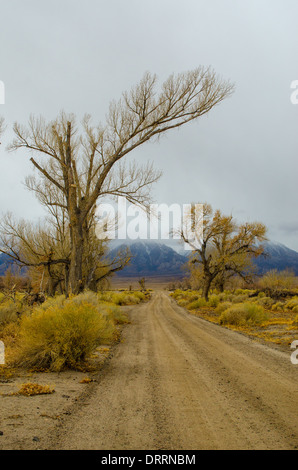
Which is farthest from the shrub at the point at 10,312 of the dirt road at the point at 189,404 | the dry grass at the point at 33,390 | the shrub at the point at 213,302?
the shrub at the point at 213,302

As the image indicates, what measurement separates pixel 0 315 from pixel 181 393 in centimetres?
841

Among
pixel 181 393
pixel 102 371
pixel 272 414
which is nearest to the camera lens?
pixel 272 414

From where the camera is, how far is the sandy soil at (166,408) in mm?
3445

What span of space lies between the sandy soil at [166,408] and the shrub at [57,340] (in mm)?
556

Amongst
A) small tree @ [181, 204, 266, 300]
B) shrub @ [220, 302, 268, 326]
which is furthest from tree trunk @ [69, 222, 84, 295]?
small tree @ [181, 204, 266, 300]

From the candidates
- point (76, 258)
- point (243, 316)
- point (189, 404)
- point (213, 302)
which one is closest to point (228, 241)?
point (213, 302)

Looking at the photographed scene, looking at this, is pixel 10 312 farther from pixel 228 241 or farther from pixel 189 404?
pixel 228 241

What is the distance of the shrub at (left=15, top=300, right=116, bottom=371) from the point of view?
6.73 meters

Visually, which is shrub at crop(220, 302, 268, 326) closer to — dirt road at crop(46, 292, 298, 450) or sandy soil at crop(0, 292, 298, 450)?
dirt road at crop(46, 292, 298, 450)

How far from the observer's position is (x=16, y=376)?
6121 millimetres

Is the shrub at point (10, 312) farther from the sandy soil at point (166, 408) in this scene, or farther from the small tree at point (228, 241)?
the small tree at point (228, 241)

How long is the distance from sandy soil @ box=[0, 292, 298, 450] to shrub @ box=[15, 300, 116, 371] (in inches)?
21.9
